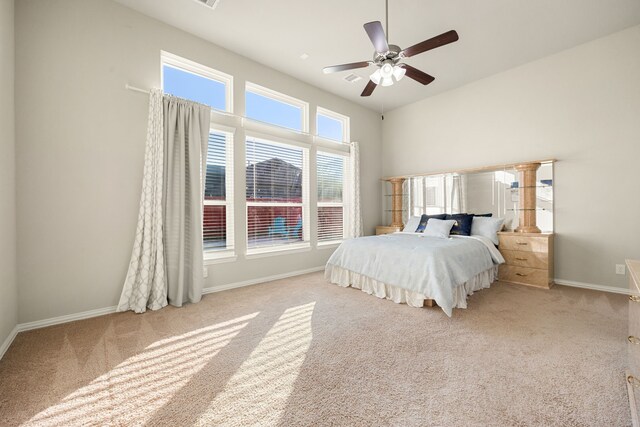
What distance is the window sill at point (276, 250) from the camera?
12.3 ft

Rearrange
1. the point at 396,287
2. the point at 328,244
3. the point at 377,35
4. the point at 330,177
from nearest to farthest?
the point at 377,35, the point at 396,287, the point at 328,244, the point at 330,177

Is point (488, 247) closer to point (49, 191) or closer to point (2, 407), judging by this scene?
point (2, 407)

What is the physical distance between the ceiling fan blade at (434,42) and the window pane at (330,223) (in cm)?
283

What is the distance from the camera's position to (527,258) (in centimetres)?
354

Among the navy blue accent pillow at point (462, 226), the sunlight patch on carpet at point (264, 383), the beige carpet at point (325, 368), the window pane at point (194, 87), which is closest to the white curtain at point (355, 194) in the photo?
the navy blue accent pillow at point (462, 226)

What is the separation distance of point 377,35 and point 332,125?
9.20ft

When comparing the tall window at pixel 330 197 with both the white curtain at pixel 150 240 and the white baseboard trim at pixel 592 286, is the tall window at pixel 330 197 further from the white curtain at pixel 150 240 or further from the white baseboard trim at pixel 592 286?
the white baseboard trim at pixel 592 286

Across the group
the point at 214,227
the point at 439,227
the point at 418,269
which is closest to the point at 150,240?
the point at 214,227

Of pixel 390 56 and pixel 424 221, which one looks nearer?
pixel 390 56

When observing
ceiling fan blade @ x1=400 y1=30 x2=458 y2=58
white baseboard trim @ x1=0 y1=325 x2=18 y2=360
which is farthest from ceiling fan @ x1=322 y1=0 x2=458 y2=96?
white baseboard trim @ x1=0 y1=325 x2=18 y2=360

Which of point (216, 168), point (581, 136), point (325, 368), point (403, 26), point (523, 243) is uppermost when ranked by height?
point (403, 26)

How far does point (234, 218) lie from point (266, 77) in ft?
7.01

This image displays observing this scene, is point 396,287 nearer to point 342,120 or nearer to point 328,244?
point 328,244

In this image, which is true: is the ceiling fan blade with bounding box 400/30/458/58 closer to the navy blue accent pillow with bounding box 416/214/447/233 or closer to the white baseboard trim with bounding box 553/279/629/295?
the navy blue accent pillow with bounding box 416/214/447/233
